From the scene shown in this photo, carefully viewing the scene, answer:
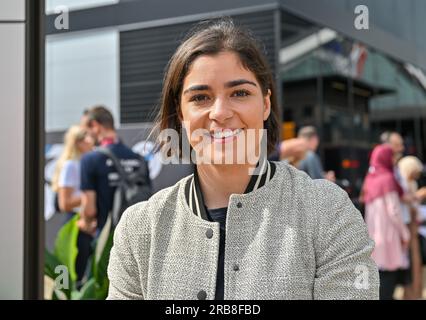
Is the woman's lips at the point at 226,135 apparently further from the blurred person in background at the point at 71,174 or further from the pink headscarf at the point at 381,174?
the pink headscarf at the point at 381,174

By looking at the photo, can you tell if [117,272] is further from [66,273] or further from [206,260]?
[66,273]

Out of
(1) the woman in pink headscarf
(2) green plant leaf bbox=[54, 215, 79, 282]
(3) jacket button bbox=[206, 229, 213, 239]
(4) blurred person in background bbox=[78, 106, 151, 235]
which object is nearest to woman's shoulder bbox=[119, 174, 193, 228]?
(3) jacket button bbox=[206, 229, 213, 239]

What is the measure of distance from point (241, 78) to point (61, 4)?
3.02ft

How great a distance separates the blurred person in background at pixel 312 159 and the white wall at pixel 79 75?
0.79 metres

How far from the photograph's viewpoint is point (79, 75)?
93.7 inches

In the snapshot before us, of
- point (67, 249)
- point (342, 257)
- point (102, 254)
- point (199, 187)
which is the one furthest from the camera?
point (67, 249)

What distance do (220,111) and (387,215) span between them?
1.38 metres

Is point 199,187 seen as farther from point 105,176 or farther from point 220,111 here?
point 105,176

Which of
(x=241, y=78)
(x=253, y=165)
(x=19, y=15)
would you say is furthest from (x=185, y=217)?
(x=19, y=15)

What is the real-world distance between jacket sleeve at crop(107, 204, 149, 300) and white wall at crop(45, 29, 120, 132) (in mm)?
675

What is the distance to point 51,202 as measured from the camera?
2.31 m

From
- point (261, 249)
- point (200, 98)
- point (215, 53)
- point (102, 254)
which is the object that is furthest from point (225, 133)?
point (102, 254)

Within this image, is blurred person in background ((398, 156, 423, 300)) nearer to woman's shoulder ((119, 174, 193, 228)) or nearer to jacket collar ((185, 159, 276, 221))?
jacket collar ((185, 159, 276, 221))

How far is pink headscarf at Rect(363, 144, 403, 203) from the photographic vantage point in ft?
8.29
